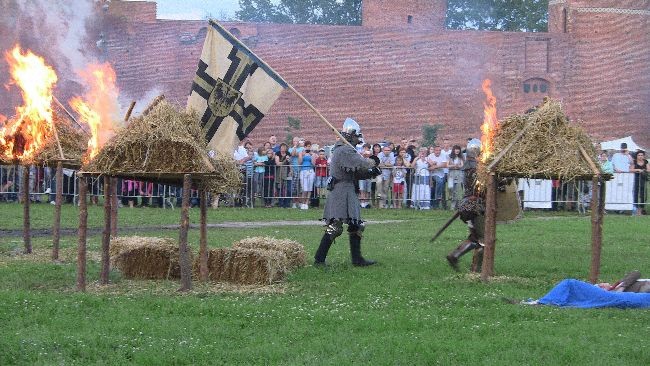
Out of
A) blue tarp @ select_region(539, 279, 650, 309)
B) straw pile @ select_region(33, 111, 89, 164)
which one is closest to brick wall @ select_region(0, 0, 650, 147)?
straw pile @ select_region(33, 111, 89, 164)

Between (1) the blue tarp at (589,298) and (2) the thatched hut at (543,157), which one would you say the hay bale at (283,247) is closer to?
(2) the thatched hut at (543,157)

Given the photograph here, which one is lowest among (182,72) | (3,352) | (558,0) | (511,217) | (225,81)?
(3,352)

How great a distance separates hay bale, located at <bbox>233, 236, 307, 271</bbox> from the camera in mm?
13742

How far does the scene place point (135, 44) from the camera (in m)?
51.2

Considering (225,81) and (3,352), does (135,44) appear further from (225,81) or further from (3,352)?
(3,352)

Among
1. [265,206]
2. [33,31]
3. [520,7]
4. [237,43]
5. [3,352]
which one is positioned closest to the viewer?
[3,352]

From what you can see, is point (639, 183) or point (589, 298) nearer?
point (589, 298)

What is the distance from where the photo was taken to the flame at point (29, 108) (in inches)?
559

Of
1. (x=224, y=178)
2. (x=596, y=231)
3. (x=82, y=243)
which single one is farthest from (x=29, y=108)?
(x=596, y=231)

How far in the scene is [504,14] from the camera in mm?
65625

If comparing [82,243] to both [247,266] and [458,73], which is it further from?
[458,73]

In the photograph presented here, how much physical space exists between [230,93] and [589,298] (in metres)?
5.21

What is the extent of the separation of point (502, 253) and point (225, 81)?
17.8ft

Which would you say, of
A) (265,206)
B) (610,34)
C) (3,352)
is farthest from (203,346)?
(610,34)
